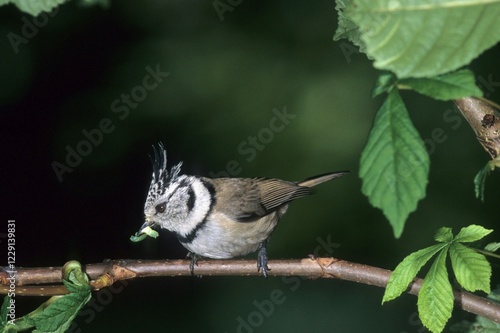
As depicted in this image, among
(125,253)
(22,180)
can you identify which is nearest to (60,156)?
(22,180)

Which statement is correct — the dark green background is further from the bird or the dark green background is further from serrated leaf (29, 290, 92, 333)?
serrated leaf (29, 290, 92, 333)

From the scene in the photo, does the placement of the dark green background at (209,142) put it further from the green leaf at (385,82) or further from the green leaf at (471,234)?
the green leaf at (385,82)

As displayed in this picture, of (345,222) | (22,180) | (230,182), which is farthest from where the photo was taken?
(345,222)

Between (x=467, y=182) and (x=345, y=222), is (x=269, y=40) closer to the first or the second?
(x=345, y=222)

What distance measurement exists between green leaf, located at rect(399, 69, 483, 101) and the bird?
2.34m

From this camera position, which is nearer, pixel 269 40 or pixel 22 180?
pixel 22 180

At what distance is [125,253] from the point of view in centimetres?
507

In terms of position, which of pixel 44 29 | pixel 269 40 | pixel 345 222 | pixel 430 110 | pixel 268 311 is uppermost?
pixel 44 29

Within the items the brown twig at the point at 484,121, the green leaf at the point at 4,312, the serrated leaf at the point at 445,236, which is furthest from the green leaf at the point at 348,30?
the green leaf at the point at 4,312

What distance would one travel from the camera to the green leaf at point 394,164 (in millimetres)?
1156

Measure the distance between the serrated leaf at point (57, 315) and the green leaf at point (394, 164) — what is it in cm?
123

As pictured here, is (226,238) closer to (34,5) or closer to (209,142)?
(209,142)

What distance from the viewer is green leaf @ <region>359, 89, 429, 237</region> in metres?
1.16

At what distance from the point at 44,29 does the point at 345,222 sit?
2871mm
